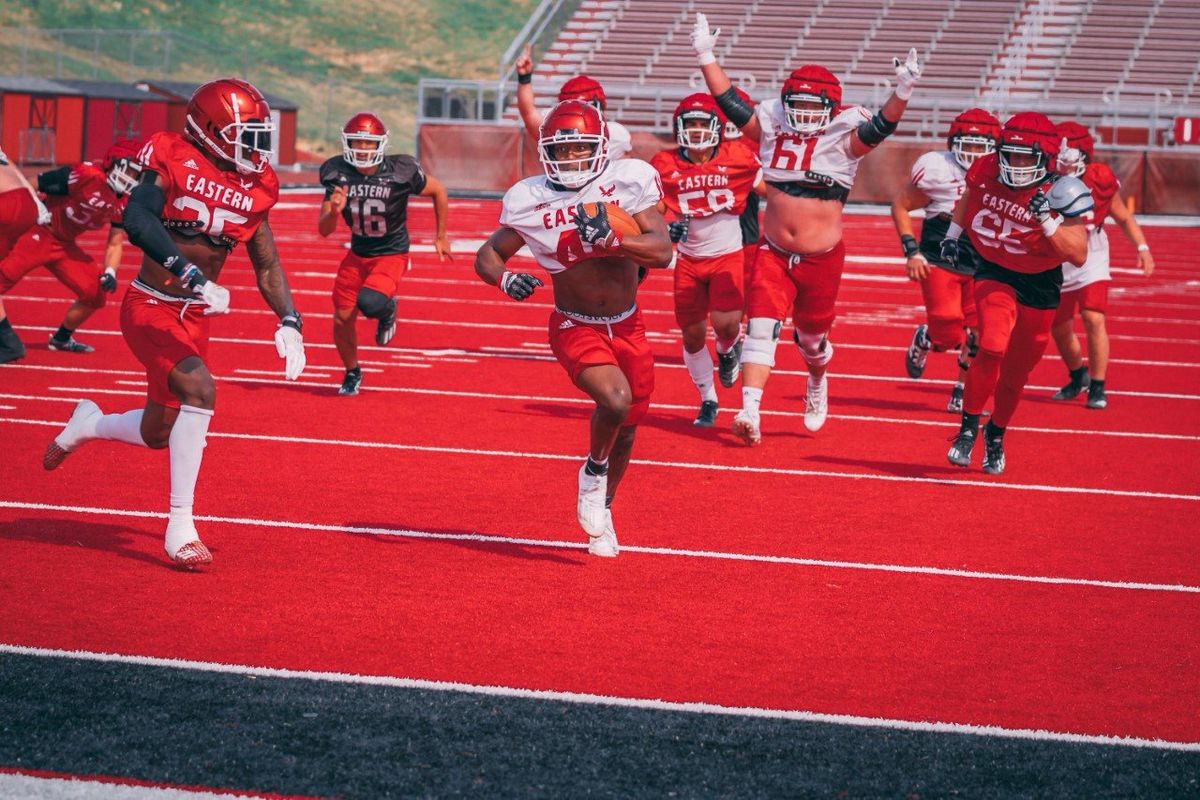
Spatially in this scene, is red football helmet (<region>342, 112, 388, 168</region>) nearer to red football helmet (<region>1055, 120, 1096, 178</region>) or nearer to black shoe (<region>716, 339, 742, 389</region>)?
black shoe (<region>716, 339, 742, 389</region>)

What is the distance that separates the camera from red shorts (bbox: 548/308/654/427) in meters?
7.24

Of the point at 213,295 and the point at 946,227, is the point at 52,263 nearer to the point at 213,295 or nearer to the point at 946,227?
the point at 946,227

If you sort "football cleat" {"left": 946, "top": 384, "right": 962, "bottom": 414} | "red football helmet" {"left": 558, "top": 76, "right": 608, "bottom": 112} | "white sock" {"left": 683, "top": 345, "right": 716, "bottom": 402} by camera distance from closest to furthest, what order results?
"white sock" {"left": 683, "top": 345, "right": 716, "bottom": 402} → "red football helmet" {"left": 558, "top": 76, "right": 608, "bottom": 112} → "football cleat" {"left": 946, "top": 384, "right": 962, "bottom": 414}

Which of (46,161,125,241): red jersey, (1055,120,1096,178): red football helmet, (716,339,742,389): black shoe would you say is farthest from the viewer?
(46,161,125,241): red jersey

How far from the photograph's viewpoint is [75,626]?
609 cm

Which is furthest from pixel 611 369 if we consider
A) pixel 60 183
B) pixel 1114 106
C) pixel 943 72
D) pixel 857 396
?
pixel 943 72

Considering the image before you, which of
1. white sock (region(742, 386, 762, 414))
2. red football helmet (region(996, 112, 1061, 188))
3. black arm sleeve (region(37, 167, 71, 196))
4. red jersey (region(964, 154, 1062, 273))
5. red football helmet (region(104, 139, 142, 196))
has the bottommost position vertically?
white sock (region(742, 386, 762, 414))

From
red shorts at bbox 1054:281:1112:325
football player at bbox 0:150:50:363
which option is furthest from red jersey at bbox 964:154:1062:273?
football player at bbox 0:150:50:363

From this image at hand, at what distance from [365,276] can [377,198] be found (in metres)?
0.58

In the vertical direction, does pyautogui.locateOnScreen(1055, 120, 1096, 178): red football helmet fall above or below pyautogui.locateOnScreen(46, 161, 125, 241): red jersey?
above

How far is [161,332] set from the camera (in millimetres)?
7035

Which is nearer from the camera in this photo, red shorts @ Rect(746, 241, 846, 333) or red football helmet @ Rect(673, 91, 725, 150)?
red shorts @ Rect(746, 241, 846, 333)

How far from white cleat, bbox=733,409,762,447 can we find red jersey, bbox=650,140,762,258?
178 centimetres

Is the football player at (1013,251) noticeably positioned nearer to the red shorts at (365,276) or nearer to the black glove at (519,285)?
the black glove at (519,285)
